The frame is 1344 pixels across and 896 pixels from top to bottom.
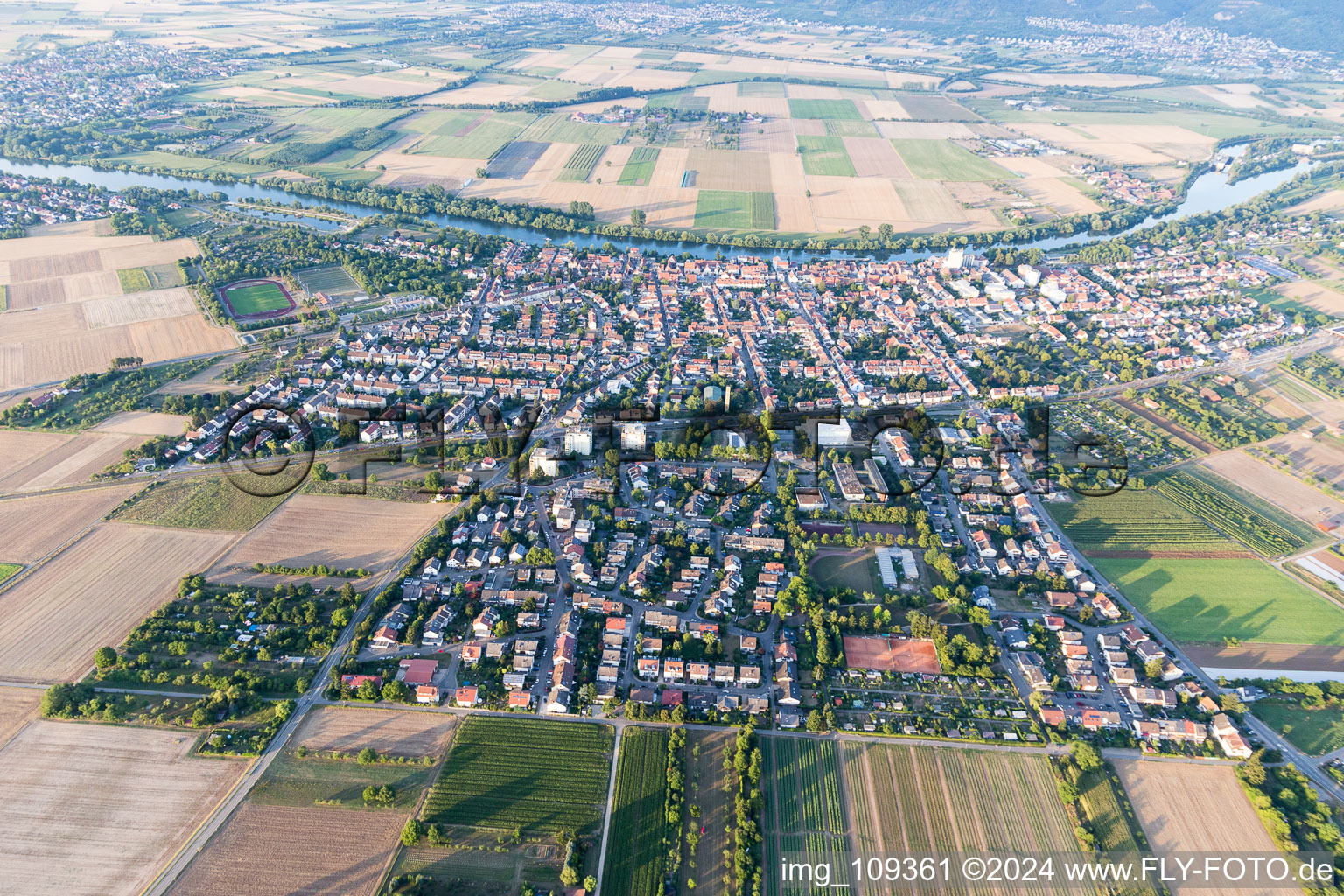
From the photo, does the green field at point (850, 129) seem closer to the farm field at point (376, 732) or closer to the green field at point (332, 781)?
the farm field at point (376, 732)

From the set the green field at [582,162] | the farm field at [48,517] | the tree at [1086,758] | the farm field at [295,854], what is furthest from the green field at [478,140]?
the tree at [1086,758]

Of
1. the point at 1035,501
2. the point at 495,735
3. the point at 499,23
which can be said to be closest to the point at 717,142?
the point at 1035,501

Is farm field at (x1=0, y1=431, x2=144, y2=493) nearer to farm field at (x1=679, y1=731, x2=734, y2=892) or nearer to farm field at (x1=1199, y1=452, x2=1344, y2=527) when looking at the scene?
farm field at (x1=679, y1=731, x2=734, y2=892)

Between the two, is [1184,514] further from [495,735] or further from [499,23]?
[499,23]

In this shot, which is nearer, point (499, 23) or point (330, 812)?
point (330, 812)

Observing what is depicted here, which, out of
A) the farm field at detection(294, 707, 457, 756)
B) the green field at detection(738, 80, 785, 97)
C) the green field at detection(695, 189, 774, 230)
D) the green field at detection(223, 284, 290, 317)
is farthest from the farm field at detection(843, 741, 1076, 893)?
the green field at detection(738, 80, 785, 97)

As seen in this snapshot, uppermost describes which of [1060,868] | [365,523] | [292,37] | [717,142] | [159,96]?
[292,37]

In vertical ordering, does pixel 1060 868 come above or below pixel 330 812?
below
